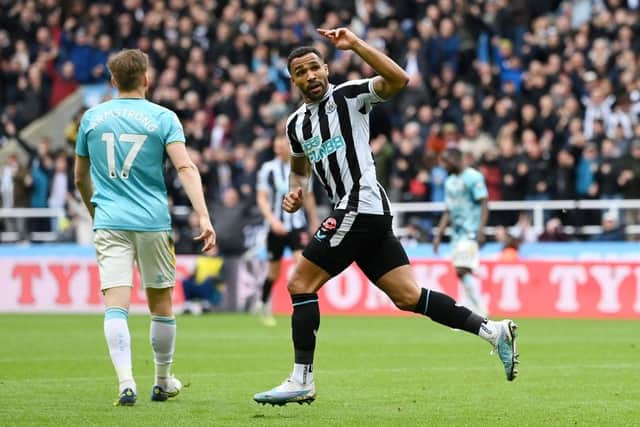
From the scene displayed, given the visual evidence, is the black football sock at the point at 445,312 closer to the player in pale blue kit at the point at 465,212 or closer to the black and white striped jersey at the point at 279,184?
the player in pale blue kit at the point at 465,212

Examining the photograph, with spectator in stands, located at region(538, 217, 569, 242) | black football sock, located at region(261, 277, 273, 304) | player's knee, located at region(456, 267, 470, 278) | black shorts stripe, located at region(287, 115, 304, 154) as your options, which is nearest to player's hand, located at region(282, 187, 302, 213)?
black shorts stripe, located at region(287, 115, 304, 154)

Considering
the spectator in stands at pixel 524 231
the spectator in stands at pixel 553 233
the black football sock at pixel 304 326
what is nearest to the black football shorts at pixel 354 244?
the black football sock at pixel 304 326

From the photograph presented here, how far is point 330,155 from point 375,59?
2.66ft

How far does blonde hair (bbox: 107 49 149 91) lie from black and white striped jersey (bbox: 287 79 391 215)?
115 centimetres

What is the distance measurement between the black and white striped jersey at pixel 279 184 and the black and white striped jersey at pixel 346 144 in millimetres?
9888

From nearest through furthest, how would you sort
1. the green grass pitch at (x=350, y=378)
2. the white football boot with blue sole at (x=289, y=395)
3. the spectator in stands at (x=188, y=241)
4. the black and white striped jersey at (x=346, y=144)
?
the green grass pitch at (x=350, y=378) < the white football boot with blue sole at (x=289, y=395) < the black and white striped jersey at (x=346, y=144) < the spectator in stands at (x=188, y=241)

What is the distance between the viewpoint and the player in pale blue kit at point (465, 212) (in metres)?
18.8

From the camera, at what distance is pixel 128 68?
9.20 meters

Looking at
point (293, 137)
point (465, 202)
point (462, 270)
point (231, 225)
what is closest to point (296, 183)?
Answer: point (293, 137)

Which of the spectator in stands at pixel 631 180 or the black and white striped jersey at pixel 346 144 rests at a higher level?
the black and white striped jersey at pixel 346 144

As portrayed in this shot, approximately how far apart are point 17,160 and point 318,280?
19.3 m

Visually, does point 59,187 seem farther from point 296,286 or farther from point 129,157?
point 296,286

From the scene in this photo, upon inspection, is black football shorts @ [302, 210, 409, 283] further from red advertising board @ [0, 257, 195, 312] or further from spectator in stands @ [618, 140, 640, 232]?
red advertising board @ [0, 257, 195, 312]

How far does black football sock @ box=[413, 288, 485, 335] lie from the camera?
30.7ft
